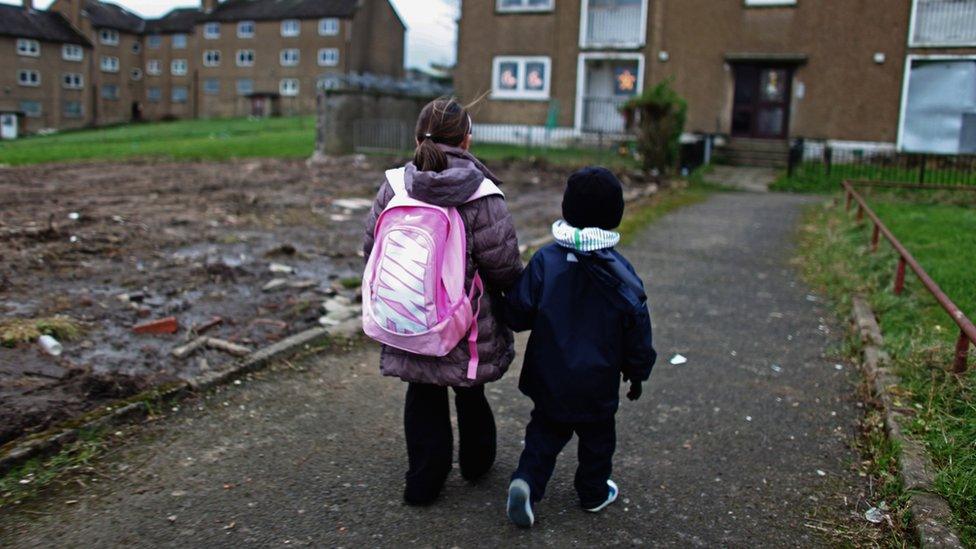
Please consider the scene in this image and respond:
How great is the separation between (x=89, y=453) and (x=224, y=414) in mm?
826

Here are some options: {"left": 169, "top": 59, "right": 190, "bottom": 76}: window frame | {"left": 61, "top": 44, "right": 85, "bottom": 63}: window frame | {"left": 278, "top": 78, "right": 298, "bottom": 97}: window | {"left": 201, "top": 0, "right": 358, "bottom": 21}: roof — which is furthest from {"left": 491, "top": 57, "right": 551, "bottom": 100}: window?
{"left": 61, "top": 44, "right": 85, "bottom": 63}: window frame

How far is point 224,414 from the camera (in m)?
4.79

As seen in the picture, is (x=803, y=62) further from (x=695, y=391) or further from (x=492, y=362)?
(x=492, y=362)

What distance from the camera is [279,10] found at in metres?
63.2

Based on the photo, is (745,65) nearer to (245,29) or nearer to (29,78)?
(245,29)

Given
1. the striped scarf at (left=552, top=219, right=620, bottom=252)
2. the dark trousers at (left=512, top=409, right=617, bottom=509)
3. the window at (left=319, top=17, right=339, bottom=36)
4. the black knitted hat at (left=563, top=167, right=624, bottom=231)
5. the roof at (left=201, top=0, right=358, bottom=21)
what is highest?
the roof at (left=201, top=0, right=358, bottom=21)

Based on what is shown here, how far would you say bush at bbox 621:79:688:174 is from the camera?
18.6 meters

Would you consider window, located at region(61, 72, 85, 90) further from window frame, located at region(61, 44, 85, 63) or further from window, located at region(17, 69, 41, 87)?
window, located at region(17, 69, 41, 87)

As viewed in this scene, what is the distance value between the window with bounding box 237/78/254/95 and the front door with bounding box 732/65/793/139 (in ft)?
157

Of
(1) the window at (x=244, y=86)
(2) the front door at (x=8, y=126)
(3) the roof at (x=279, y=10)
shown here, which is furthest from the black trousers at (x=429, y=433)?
(1) the window at (x=244, y=86)

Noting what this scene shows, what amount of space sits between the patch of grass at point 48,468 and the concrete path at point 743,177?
17.6 meters

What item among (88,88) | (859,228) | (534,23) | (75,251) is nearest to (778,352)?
(859,228)

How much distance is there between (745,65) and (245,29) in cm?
4977

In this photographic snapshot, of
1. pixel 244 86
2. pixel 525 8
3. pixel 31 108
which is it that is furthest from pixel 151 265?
pixel 31 108
